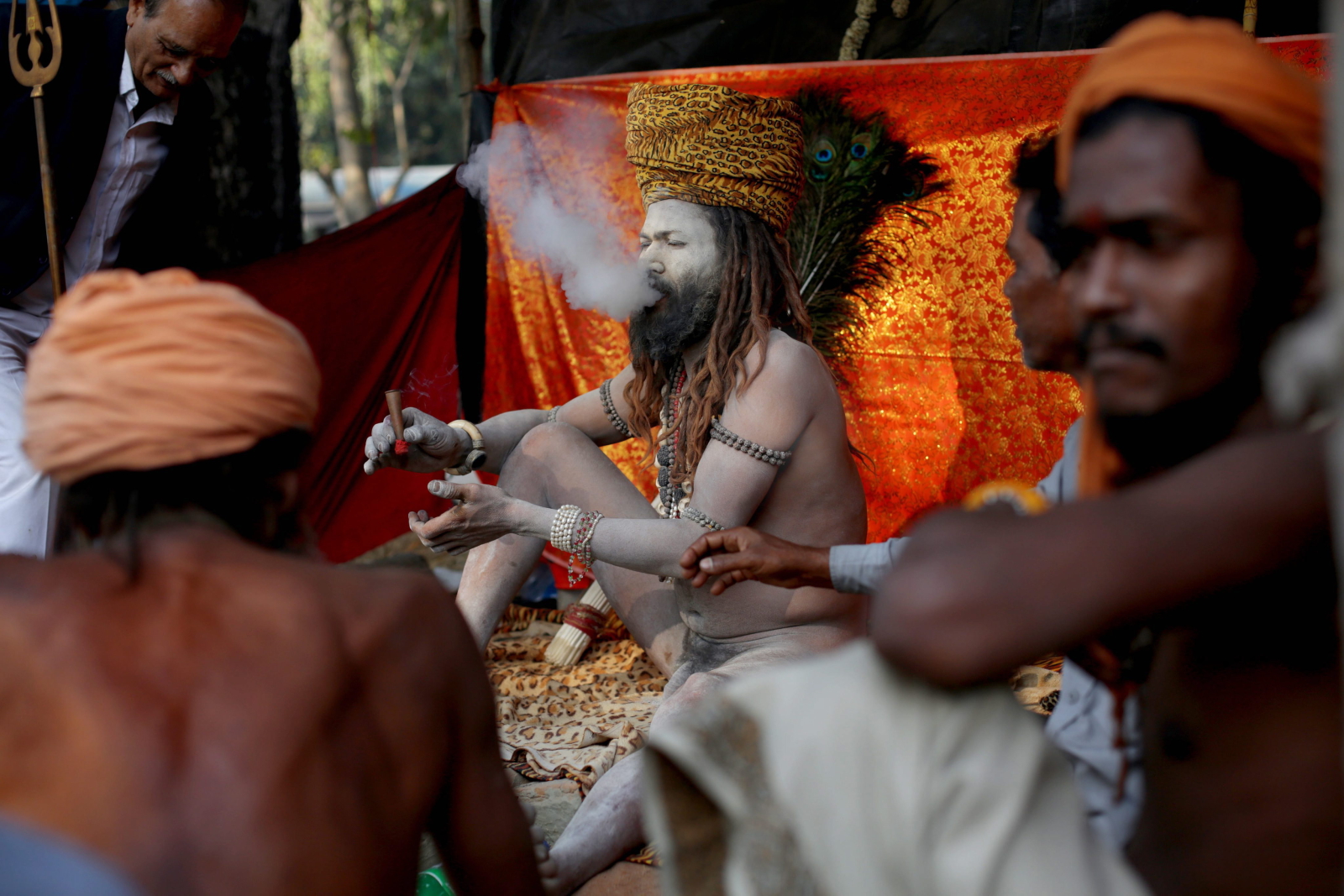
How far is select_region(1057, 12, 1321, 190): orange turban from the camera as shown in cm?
132

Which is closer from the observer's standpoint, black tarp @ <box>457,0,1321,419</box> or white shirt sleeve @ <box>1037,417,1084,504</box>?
white shirt sleeve @ <box>1037,417,1084,504</box>

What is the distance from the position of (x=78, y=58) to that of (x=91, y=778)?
3.33 m

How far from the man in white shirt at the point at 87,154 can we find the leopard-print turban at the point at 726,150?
166 cm

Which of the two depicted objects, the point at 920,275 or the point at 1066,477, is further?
the point at 920,275

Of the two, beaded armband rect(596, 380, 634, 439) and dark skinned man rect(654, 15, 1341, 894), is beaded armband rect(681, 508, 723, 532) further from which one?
dark skinned man rect(654, 15, 1341, 894)

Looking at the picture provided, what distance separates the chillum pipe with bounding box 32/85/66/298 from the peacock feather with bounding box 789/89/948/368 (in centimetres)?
274

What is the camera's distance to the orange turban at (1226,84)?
132 cm

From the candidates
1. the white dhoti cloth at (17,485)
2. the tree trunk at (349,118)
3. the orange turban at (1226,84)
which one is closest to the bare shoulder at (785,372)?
the orange turban at (1226,84)

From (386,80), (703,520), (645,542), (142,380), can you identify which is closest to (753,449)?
(703,520)

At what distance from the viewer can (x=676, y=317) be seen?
3354mm

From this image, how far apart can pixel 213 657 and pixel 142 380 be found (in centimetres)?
40

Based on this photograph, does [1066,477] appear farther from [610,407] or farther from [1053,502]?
[610,407]

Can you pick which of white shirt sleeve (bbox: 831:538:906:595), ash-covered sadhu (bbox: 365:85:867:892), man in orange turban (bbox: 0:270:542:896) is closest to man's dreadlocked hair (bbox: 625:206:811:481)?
ash-covered sadhu (bbox: 365:85:867:892)

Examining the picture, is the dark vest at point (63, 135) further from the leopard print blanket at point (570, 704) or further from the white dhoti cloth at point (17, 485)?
the leopard print blanket at point (570, 704)
